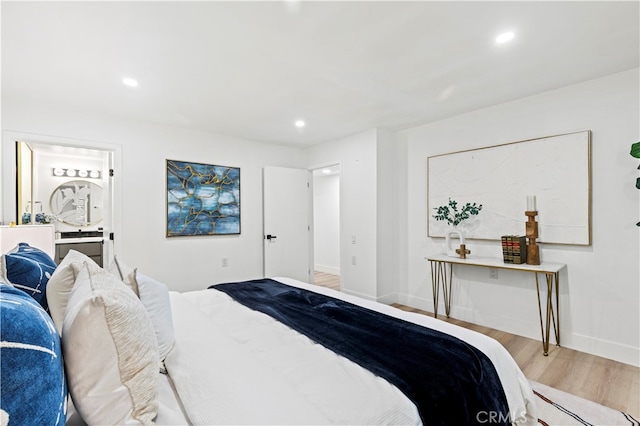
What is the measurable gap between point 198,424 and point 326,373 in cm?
48

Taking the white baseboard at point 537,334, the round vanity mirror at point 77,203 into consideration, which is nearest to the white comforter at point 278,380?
the white baseboard at point 537,334

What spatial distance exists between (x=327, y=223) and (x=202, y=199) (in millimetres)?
3326

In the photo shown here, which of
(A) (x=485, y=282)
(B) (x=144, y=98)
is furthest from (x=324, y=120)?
(A) (x=485, y=282)

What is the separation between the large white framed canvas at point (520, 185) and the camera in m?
2.90

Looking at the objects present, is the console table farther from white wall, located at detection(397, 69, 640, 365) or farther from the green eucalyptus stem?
the green eucalyptus stem

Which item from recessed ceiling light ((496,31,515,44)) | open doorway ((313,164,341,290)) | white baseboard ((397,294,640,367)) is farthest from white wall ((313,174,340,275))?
recessed ceiling light ((496,31,515,44))

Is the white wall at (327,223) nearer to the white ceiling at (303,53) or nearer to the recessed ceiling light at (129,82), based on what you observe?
the white ceiling at (303,53)

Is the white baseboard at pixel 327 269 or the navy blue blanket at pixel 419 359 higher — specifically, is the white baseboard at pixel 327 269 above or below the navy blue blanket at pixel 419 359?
below

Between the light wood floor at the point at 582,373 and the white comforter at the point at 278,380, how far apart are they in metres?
1.03

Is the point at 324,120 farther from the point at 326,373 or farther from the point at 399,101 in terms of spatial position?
the point at 326,373

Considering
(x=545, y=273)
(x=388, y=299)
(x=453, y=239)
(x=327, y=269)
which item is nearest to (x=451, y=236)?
(x=453, y=239)

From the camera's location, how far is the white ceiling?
187 centimetres

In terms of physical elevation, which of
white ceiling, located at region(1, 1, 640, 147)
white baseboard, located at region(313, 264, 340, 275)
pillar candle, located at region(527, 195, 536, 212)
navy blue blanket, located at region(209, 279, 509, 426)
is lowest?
white baseboard, located at region(313, 264, 340, 275)

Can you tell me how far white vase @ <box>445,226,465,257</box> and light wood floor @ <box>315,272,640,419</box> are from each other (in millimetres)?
1028
